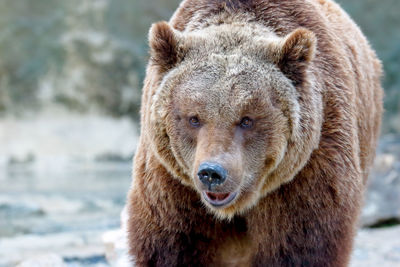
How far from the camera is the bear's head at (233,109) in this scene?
13.6 feet

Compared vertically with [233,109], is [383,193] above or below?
below

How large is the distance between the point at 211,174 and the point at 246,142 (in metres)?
0.42

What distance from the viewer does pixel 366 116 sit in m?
5.52

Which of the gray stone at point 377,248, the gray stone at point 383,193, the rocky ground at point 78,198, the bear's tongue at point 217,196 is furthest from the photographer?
the gray stone at point 383,193

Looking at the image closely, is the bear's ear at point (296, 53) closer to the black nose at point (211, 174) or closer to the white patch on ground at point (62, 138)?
the black nose at point (211, 174)

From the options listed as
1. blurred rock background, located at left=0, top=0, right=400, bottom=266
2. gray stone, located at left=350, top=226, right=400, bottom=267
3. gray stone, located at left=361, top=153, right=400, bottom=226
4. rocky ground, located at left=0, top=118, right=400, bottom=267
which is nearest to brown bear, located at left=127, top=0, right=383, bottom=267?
rocky ground, located at left=0, top=118, right=400, bottom=267

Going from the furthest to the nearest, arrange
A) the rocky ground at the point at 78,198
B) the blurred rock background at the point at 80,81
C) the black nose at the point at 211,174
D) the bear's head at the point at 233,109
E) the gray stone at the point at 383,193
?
the blurred rock background at the point at 80,81 < the gray stone at the point at 383,193 < the rocky ground at the point at 78,198 < the bear's head at the point at 233,109 < the black nose at the point at 211,174

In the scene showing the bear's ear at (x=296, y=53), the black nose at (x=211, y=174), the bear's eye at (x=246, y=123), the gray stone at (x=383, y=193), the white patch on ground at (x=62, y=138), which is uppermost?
the bear's ear at (x=296, y=53)

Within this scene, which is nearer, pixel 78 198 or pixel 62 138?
pixel 78 198

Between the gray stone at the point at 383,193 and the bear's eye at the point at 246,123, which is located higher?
the bear's eye at the point at 246,123

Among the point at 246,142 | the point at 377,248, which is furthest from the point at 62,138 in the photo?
the point at 246,142

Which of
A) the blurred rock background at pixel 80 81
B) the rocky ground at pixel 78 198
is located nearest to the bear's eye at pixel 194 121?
the rocky ground at pixel 78 198

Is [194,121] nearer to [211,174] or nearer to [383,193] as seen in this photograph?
[211,174]

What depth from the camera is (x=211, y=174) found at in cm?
395
